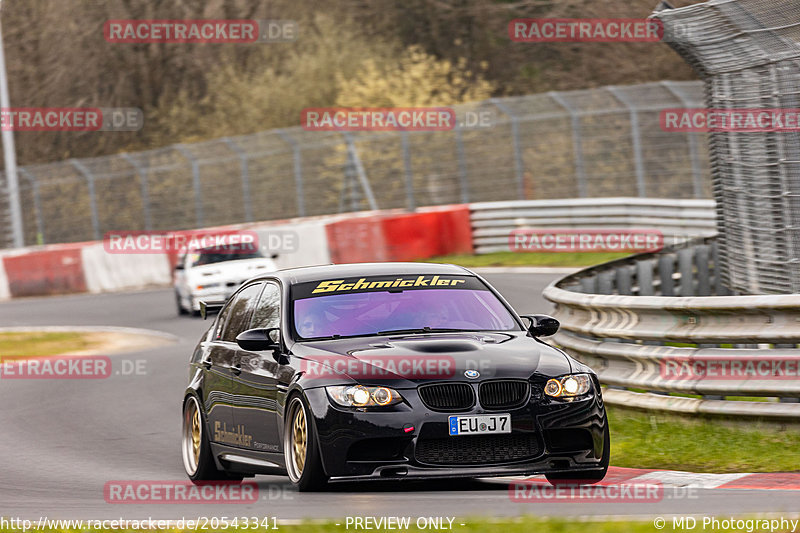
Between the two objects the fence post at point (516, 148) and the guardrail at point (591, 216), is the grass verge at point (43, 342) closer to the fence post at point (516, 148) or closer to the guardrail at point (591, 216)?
the guardrail at point (591, 216)

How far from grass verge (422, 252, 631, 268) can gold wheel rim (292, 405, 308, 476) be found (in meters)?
16.7

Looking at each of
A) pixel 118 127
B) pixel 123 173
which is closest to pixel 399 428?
pixel 123 173

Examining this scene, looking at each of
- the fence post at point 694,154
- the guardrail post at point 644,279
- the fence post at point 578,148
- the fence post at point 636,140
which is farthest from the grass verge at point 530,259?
the guardrail post at point 644,279

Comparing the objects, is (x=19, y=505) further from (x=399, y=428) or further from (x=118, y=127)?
(x=118, y=127)

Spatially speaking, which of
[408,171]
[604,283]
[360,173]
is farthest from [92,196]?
[604,283]

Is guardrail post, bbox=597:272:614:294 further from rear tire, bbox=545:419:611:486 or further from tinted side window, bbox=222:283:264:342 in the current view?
rear tire, bbox=545:419:611:486

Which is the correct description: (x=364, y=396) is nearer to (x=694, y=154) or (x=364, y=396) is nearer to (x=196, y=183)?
(x=694, y=154)

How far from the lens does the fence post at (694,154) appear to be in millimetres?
27469

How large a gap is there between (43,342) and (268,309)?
13.5 metres

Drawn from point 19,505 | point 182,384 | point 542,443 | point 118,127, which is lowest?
point 118,127

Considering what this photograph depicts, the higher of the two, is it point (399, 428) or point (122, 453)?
point (399, 428)

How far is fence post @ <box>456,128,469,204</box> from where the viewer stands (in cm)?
3206

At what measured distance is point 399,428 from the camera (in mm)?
8148

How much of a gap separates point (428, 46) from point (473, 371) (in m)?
43.6
